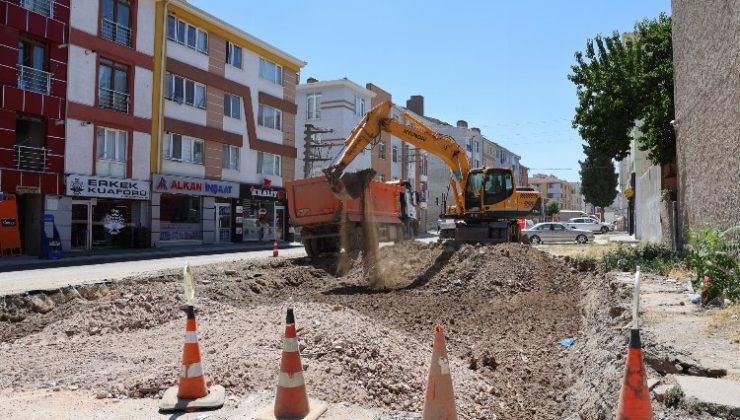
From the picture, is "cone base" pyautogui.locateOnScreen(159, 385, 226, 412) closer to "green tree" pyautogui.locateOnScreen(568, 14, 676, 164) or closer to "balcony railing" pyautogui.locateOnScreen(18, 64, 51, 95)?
"green tree" pyautogui.locateOnScreen(568, 14, 676, 164)

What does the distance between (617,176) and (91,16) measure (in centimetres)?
5611

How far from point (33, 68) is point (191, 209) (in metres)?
10.1

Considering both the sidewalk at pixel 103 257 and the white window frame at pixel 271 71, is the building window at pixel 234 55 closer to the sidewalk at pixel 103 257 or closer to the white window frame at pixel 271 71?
the white window frame at pixel 271 71

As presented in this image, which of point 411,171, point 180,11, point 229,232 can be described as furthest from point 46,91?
point 411,171

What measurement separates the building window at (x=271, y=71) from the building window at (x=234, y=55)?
6.44ft

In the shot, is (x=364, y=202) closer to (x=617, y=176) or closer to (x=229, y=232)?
(x=229, y=232)

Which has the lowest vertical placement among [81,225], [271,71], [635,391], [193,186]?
[635,391]

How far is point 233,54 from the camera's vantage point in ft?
108

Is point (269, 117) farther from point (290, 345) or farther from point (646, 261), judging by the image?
point (290, 345)

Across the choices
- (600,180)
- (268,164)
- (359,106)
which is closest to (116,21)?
(268,164)

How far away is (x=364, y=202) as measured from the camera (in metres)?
17.1

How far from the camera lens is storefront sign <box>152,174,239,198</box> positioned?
2702cm

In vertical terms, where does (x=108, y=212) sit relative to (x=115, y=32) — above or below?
below

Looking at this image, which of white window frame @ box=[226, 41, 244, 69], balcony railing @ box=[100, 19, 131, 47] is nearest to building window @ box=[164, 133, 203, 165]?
balcony railing @ box=[100, 19, 131, 47]
